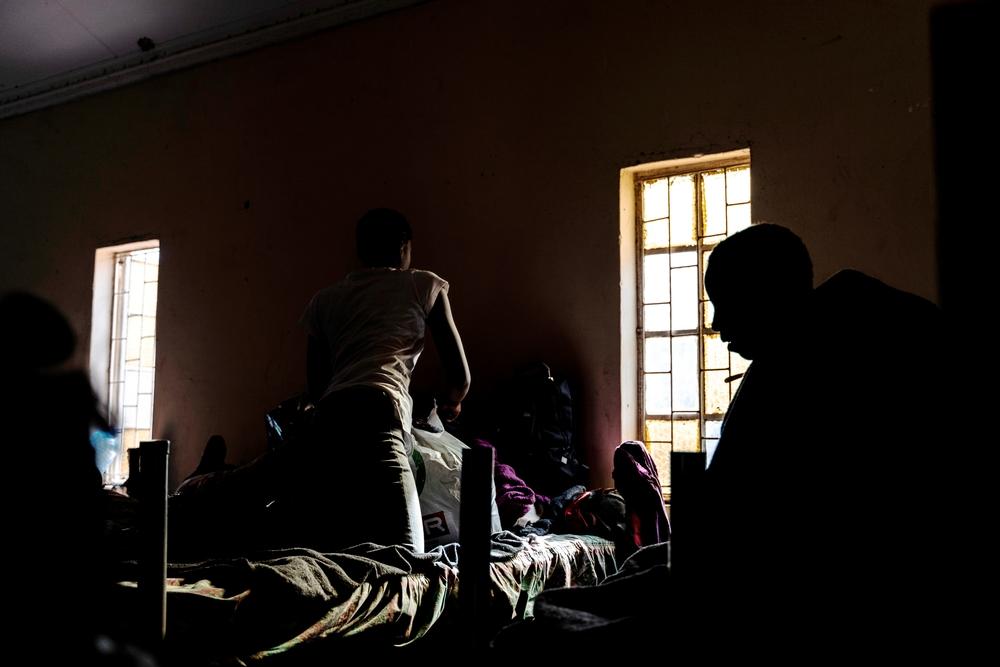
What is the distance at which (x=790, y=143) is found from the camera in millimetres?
3475

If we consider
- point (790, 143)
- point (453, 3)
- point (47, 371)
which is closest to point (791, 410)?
point (47, 371)

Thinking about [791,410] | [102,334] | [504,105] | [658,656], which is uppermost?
[504,105]

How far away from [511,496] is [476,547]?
5.18 ft

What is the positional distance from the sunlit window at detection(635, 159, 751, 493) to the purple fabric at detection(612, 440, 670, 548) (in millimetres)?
493

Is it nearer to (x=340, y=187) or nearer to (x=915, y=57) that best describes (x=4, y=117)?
(x=340, y=187)

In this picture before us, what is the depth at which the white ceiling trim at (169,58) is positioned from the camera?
183 inches

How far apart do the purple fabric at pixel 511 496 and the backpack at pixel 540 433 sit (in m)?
0.14

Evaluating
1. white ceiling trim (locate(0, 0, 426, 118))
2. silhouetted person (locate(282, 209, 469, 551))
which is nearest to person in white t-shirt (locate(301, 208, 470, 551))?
silhouetted person (locate(282, 209, 469, 551))

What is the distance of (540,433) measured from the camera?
3641 millimetres

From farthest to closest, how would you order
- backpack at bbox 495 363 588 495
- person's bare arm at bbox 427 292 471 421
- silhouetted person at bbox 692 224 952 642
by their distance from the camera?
backpack at bbox 495 363 588 495 < person's bare arm at bbox 427 292 471 421 < silhouetted person at bbox 692 224 952 642

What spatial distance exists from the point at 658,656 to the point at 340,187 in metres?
3.71

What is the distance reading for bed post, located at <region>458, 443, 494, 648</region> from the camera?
169 centimetres

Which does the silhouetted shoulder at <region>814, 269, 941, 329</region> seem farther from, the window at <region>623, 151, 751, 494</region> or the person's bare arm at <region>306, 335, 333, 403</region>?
the window at <region>623, 151, 751, 494</region>

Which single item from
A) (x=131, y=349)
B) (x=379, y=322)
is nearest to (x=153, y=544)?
(x=379, y=322)
